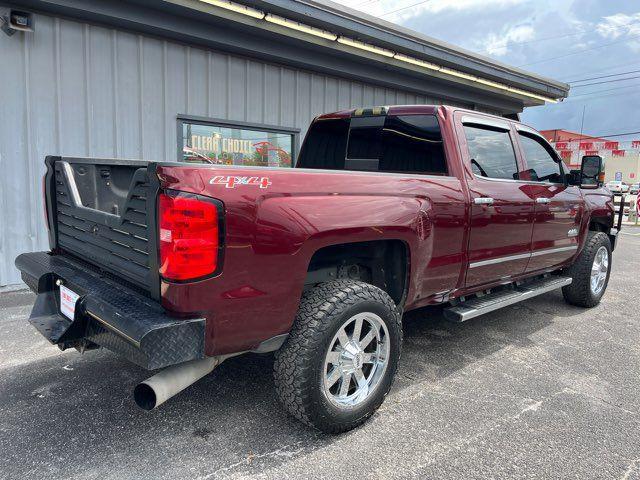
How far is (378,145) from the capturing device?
12.7ft

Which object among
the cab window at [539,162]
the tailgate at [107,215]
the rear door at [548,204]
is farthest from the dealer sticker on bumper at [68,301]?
the cab window at [539,162]

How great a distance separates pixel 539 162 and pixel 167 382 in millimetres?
3842

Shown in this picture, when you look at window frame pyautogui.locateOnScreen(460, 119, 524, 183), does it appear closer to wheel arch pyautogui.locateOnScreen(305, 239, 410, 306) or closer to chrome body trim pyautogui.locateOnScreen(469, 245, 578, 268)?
chrome body trim pyautogui.locateOnScreen(469, 245, 578, 268)

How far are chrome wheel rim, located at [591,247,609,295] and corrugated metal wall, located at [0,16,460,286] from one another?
514 cm

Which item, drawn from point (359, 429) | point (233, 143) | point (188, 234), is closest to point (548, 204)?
point (359, 429)

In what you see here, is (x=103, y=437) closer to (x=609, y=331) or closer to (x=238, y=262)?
(x=238, y=262)

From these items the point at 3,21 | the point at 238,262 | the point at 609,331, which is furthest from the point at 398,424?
the point at 3,21

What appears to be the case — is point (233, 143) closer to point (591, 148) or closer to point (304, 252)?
point (304, 252)

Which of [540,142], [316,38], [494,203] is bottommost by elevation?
[494,203]

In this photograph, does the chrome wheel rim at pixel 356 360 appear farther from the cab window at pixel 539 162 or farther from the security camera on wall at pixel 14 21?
the security camera on wall at pixel 14 21

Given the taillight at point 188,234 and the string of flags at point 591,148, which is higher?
the string of flags at point 591,148

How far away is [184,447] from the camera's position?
244 centimetres

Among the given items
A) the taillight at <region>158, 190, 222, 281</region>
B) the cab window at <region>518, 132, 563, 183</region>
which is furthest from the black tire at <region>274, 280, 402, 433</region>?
the cab window at <region>518, 132, 563, 183</region>

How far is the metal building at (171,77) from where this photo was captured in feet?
17.5
